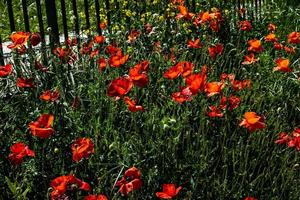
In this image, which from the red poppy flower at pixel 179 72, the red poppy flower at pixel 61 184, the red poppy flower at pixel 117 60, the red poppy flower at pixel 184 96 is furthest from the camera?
the red poppy flower at pixel 117 60

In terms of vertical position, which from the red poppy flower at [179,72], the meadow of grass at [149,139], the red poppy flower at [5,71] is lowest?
the meadow of grass at [149,139]

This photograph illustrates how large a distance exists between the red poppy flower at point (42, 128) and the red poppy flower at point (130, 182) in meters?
0.33

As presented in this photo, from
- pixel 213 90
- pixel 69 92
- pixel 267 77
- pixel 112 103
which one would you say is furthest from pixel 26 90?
pixel 267 77

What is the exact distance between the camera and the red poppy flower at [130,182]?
6.19 feet

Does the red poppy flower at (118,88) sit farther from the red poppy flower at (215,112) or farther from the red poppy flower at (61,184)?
the red poppy flower at (61,184)

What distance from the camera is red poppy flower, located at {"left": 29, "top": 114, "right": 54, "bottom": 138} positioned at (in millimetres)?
2057

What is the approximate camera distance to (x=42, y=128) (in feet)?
6.88

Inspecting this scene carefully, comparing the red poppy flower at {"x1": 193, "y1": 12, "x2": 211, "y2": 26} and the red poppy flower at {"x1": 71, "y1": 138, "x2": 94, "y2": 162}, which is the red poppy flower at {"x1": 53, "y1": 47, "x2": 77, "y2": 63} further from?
the red poppy flower at {"x1": 71, "y1": 138, "x2": 94, "y2": 162}

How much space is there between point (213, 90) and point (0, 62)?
67.1 inches

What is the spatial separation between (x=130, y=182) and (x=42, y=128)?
426mm

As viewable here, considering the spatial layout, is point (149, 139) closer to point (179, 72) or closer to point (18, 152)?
point (179, 72)

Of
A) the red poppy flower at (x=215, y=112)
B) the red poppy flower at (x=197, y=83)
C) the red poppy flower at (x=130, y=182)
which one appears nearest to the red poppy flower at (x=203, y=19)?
the red poppy flower at (x=215, y=112)

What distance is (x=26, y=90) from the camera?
9.90 feet

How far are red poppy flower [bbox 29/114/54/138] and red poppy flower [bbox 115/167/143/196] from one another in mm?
334
